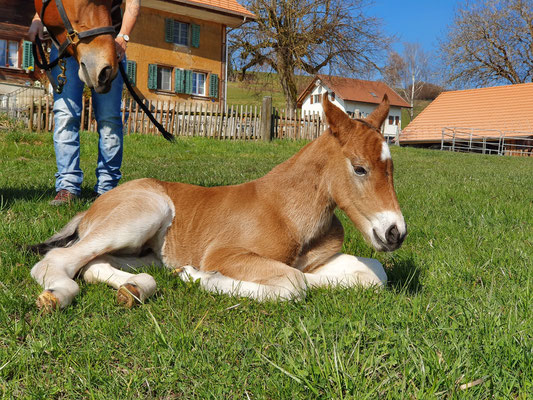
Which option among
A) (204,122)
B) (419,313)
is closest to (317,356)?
(419,313)

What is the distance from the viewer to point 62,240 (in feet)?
12.2

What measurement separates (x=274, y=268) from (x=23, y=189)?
15.5 ft

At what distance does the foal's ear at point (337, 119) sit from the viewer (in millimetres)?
3189

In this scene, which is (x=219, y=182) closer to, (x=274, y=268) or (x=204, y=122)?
(x=274, y=268)

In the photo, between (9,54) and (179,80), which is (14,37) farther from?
(179,80)

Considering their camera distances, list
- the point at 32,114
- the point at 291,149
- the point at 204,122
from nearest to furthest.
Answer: the point at 32,114 → the point at 291,149 → the point at 204,122

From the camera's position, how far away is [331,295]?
3.09 meters

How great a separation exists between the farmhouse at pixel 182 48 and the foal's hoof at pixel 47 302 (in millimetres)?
24946

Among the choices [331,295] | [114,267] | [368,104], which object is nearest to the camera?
[331,295]

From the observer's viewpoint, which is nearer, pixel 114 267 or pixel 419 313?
pixel 419 313

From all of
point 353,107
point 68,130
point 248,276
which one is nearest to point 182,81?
point 68,130

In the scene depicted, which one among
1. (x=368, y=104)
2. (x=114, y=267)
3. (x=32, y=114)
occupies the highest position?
(x=368, y=104)

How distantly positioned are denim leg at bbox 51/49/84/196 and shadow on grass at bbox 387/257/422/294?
3820 millimetres

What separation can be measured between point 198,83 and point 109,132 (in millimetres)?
23960
